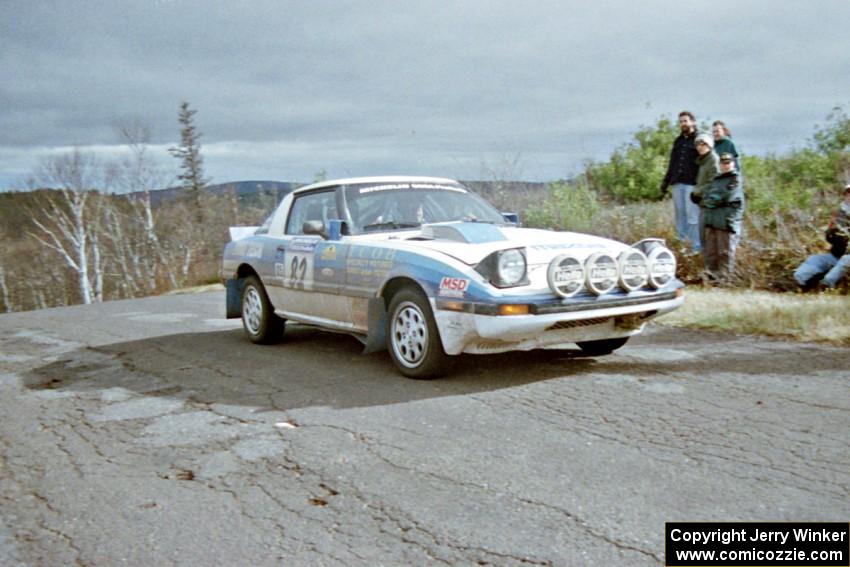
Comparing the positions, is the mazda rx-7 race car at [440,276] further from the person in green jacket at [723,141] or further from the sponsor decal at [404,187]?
the person in green jacket at [723,141]

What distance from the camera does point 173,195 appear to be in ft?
235

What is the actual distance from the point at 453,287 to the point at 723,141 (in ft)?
22.1

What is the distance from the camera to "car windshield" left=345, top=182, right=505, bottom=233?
682cm

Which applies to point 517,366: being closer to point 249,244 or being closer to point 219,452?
point 219,452

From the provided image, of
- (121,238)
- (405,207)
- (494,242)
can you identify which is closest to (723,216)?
(405,207)

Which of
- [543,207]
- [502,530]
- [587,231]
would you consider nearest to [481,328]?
[502,530]

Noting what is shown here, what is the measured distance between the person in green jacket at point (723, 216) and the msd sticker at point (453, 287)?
5382mm

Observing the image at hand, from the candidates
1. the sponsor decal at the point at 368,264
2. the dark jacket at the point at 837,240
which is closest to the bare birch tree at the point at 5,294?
the sponsor decal at the point at 368,264

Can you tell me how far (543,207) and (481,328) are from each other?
9.74m

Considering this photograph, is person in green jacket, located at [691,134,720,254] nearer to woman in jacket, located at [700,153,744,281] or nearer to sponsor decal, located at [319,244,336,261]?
woman in jacket, located at [700,153,744,281]

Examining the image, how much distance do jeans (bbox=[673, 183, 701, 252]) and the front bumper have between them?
5416mm

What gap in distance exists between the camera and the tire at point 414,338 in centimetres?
568

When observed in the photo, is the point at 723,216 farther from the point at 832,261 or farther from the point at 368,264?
the point at 368,264

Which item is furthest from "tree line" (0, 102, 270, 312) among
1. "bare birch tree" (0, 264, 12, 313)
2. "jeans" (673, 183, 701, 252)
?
"jeans" (673, 183, 701, 252)
